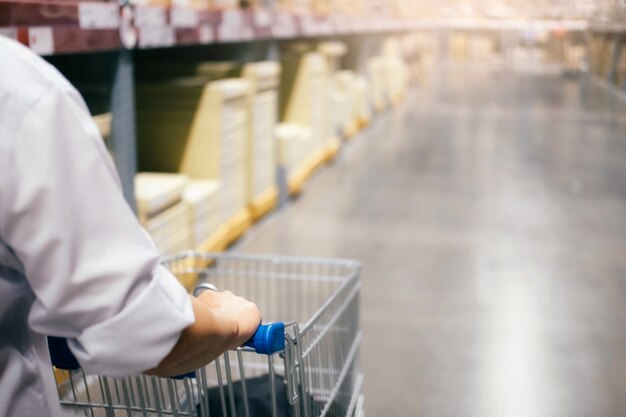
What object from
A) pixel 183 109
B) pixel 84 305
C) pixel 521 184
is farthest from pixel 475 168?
pixel 84 305

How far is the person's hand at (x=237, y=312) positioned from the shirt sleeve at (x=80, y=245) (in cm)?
17

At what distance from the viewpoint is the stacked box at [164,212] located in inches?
122

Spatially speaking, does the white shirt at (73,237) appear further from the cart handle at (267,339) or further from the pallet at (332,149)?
the pallet at (332,149)

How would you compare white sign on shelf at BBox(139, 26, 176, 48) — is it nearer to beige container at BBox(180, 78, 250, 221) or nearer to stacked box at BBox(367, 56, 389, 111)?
beige container at BBox(180, 78, 250, 221)

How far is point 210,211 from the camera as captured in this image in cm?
385

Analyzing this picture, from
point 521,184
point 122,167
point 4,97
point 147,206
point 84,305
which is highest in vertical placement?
point 4,97

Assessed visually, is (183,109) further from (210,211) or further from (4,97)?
(4,97)

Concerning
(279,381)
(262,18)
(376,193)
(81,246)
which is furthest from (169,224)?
(376,193)

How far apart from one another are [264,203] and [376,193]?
1.27 meters

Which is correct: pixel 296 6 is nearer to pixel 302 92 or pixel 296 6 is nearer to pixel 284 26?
pixel 302 92

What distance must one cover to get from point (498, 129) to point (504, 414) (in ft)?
23.4

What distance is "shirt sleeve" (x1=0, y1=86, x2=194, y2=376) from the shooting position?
30.5 inches

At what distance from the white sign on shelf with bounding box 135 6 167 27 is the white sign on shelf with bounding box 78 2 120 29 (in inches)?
9.4

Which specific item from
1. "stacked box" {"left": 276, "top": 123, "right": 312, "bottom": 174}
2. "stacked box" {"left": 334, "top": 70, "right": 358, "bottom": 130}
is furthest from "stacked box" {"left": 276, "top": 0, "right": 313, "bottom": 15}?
"stacked box" {"left": 334, "top": 70, "right": 358, "bottom": 130}
